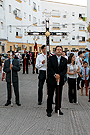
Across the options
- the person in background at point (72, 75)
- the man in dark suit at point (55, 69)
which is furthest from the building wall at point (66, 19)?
the man in dark suit at point (55, 69)

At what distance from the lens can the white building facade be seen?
3872 centimetres

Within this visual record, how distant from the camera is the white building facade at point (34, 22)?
1524 inches

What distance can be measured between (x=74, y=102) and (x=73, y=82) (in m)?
0.73

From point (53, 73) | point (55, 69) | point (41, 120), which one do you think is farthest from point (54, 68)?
point (41, 120)

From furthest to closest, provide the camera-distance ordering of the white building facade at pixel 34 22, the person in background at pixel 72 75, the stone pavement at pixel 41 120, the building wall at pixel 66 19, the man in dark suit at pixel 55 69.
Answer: the building wall at pixel 66 19 → the white building facade at pixel 34 22 → the person in background at pixel 72 75 → the man in dark suit at pixel 55 69 → the stone pavement at pixel 41 120

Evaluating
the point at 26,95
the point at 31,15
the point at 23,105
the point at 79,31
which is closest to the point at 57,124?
the point at 23,105

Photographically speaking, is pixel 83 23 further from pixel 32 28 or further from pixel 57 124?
pixel 57 124

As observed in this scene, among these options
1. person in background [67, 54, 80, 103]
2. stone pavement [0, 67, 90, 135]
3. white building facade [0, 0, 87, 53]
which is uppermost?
white building facade [0, 0, 87, 53]

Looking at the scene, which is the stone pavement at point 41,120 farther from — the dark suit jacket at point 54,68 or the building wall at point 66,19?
the building wall at point 66,19

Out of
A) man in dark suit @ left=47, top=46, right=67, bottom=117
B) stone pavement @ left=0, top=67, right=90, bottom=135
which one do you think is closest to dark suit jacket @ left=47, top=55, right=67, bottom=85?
man in dark suit @ left=47, top=46, right=67, bottom=117

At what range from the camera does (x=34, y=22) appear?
4988 cm

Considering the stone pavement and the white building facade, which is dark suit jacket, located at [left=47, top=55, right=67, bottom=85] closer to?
the stone pavement

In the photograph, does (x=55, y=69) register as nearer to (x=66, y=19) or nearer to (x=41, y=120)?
(x=41, y=120)

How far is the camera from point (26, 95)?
11492mm
